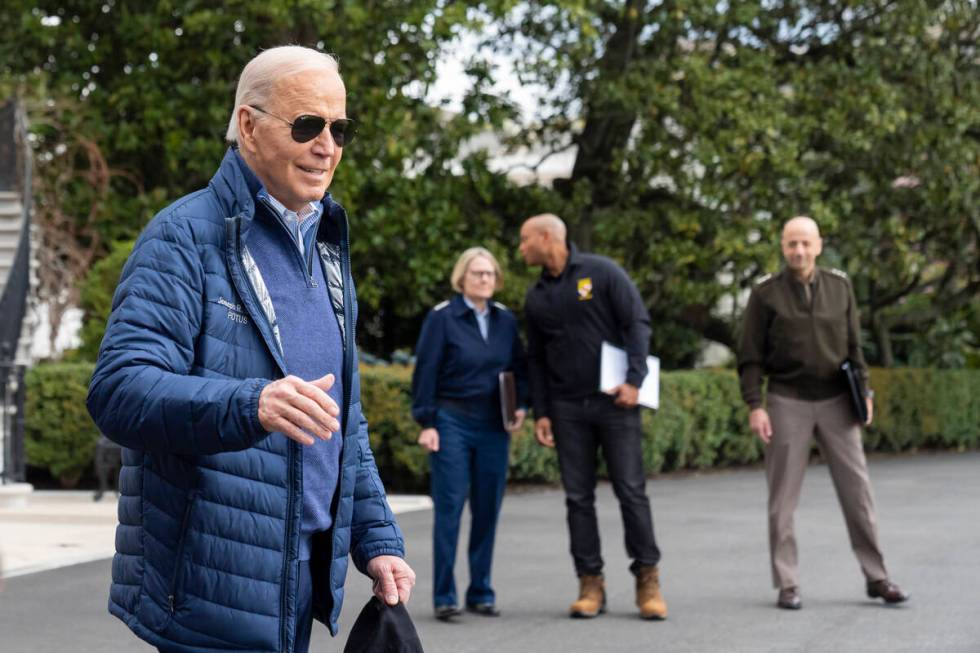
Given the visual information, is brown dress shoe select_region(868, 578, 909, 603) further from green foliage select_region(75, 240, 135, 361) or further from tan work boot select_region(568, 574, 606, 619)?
green foliage select_region(75, 240, 135, 361)

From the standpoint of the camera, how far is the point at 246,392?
261 cm

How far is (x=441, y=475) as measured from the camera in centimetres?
844

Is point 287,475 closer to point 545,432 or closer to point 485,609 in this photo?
point 485,609

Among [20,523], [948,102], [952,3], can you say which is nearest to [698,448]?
[948,102]

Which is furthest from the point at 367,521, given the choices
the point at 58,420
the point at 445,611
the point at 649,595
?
the point at 58,420

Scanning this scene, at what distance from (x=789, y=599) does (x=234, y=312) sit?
6118 millimetres

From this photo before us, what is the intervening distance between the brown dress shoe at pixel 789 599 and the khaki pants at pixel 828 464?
17 centimetres

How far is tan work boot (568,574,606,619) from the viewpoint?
8180mm

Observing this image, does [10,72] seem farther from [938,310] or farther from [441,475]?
[938,310]

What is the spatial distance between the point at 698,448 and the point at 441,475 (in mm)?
11084

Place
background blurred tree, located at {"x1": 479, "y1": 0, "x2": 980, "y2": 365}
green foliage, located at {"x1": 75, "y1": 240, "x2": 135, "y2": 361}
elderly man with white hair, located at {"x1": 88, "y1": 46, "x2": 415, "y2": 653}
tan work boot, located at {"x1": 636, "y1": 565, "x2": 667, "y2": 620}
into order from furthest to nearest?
background blurred tree, located at {"x1": 479, "y1": 0, "x2": 980, "y2": 365}
green foliage, located at {"x1": 75, "y1": 240, "x2": 135, "y2": 361}
tan work boot, located at {"x1": 636, "y1": 565, "x2": 667, "y2": 620}
elderly man with white hair, located at {"x1": 88, "y1": 46, "x2": 415, "y2": 653}

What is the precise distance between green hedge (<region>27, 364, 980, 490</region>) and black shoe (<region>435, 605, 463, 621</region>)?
6.65m

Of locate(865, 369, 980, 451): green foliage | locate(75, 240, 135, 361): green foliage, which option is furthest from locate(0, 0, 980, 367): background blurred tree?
locate(865, 369, 980, 451): green foliage

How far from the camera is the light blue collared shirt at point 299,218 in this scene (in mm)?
3049
